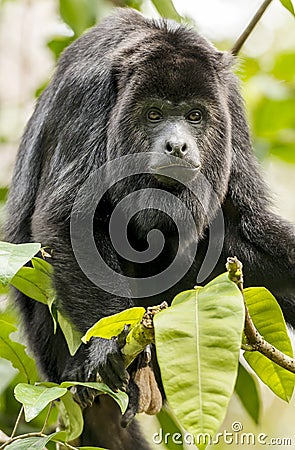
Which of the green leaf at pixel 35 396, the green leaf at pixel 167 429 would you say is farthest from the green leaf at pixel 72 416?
the green leaf at pixel 167 429

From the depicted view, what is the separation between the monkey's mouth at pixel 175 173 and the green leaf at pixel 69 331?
2.14 feet

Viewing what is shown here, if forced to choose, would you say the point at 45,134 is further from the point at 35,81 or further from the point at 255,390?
the point at 35,81

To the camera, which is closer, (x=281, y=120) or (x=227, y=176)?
(x=227, y=176)

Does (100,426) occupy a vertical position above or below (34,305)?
below

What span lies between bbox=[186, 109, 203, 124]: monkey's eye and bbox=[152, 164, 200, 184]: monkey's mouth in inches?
9.8

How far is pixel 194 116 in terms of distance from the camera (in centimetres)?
306

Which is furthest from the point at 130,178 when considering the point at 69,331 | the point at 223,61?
the point at 69,331

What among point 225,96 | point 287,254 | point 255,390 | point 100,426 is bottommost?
point 100,426

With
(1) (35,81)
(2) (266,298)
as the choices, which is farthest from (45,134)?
(1) (35,81)

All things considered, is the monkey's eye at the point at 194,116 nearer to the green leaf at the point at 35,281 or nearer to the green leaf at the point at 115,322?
the green leaf at the point at 35,281

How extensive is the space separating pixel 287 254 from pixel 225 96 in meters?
0.71

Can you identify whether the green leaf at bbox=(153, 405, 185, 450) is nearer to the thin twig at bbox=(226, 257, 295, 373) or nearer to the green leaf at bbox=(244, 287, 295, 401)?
the green leaf at bbox=(244, 287, 295, 401)

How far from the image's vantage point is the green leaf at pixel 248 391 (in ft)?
10.7

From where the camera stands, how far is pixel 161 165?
288 centimetres
